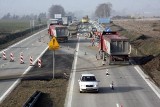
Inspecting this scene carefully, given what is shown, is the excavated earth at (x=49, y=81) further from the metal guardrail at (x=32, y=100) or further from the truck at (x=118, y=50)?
the truck at (x=118, y=50)

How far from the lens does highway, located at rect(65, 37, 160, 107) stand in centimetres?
2570

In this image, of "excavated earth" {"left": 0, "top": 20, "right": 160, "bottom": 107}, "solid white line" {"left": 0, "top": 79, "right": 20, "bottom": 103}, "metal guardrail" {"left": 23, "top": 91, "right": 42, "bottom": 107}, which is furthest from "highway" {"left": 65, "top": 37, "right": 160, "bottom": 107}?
"solid white line" {"left": 0, "top": 79, "right": 20, "bottom": 103}

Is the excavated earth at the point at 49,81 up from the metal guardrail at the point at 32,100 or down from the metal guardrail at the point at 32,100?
down

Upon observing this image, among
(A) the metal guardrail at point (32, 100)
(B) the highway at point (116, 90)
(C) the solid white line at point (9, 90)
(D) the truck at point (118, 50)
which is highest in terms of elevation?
(D) the truck at point (118, 50)

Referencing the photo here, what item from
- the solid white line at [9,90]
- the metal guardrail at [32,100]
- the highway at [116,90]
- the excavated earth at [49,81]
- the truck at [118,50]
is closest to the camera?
the metal guardrail at [32,100]

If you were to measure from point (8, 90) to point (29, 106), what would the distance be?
24.0 feet

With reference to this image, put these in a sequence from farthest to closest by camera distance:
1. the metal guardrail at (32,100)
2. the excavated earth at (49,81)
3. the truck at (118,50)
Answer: the truck at (118,50), the excavated earth at (49,81), the metal guardrail at (32,100)

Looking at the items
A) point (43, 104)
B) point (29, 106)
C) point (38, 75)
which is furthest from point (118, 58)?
point (29, 106)

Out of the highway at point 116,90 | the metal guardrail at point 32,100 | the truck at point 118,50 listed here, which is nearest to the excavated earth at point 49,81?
the metal guardrail at point 32,100

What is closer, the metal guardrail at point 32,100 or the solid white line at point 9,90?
the metal guardrail at point 32,100

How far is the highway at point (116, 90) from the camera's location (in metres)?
25.7

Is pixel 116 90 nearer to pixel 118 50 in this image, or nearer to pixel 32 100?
pixel 32 100

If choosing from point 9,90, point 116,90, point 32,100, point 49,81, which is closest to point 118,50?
point 49,81

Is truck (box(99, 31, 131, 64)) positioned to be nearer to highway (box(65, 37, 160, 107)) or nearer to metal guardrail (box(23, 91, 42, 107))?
highway (box(65, 37, 160, 107))
